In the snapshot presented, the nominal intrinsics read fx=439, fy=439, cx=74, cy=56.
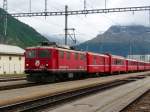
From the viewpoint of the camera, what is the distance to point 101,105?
1977cm

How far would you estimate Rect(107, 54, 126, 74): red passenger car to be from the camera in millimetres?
62513

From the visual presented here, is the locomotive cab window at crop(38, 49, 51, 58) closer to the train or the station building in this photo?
the train

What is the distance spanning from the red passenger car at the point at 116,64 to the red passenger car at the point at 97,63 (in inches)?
90.1

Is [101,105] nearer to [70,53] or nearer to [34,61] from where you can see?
[34,61]

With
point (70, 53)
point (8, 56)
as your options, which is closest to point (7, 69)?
point (8, 56)

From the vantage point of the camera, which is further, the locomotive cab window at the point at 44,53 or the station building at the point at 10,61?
the station building at the point at 10,61

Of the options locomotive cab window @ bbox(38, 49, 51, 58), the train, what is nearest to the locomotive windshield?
the train

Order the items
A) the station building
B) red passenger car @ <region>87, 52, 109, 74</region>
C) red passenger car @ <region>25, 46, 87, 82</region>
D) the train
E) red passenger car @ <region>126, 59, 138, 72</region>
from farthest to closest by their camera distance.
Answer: red passenger car @ <region>126, 59, 138, 72</region>, the station building, red passenger car @ <region>87, 52, 109, 74</region>, the train, red passenger car @ <region>25, 46, 87, 82</region>

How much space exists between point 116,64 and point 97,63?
13.2 meters

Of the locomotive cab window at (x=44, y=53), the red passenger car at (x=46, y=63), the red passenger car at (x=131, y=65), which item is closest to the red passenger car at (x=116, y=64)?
the red passenger car at (x=131, y=65)

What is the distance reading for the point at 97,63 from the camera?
53.1 metres

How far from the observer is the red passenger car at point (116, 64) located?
62.5 metres

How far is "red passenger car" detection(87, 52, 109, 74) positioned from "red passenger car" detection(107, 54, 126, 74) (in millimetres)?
2288

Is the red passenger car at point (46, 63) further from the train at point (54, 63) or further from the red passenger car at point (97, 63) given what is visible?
the red passenger car at point (97, 63)
